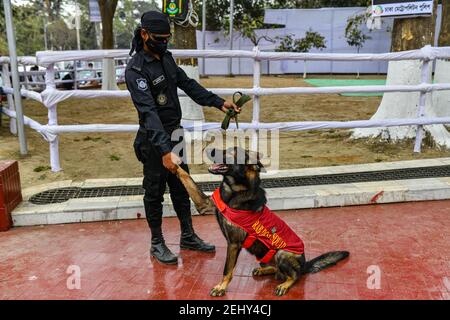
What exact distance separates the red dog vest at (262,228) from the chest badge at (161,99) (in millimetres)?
899

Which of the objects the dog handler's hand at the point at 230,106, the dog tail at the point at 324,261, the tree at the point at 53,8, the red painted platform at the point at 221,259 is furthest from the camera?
the tree at the point at 53,8

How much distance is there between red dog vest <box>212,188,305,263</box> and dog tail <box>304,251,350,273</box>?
32cm

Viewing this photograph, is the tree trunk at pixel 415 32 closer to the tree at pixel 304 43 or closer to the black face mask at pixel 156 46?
the black face mask at pixel 156 46

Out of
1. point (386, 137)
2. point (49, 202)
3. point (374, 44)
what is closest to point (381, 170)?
point (386, 137)

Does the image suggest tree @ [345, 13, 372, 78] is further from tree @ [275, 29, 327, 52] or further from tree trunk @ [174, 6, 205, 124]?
tree trunk @ [174, 6, 205, 124]

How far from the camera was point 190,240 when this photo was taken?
417 cm

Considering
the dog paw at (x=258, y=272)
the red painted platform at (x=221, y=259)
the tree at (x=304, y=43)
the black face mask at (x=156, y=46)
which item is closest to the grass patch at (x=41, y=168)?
the red painted platform at (x=221, y=259)

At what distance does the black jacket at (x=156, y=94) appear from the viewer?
Result: 11.2 feet

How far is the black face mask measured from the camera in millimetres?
3529

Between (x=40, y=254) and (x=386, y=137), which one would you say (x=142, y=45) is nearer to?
(x=40, y=254)

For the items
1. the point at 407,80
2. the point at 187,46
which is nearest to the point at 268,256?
the point at 407,80

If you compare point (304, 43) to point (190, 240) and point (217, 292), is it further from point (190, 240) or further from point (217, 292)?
point (217, 292)

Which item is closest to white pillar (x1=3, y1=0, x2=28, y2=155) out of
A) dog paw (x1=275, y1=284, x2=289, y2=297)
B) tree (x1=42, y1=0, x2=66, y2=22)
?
dog paw (x1=275, y1=284, x2=289, y2=297)

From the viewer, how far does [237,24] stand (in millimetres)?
33250
